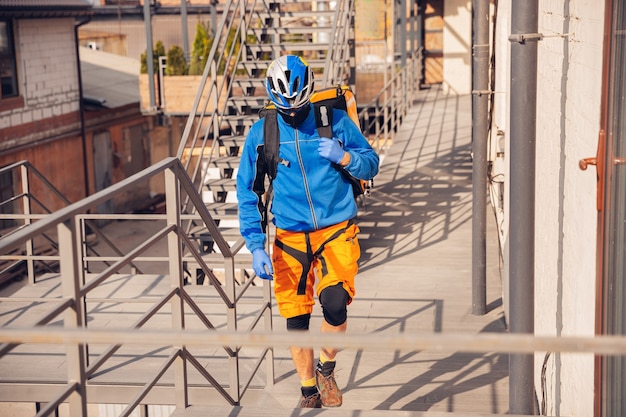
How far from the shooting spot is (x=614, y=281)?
3.40 m

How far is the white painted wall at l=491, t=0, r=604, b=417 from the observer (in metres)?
3.80

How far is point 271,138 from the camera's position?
17.1 ft

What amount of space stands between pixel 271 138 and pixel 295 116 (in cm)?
18

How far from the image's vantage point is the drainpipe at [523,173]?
423 cm

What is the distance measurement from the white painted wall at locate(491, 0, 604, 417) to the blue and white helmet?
1.34 m

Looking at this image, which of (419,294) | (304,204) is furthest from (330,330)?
(419,294)

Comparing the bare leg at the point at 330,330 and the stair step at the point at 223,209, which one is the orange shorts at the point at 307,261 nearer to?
the bare leg at the point at 330,330

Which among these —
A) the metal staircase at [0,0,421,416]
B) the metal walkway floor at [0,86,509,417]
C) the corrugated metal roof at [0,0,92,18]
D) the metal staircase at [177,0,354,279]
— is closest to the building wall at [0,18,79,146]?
the corrugated metal roof at [0,0,92,18]

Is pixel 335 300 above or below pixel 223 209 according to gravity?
above

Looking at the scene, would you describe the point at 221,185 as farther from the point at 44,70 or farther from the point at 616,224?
the point at 44,70

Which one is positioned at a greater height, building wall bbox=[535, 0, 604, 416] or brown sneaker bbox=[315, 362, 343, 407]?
building wall bbox=[535, 0, 604, 416]

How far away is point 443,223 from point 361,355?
4.83 metres

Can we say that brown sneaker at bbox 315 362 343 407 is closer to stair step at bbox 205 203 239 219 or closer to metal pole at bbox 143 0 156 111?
stair step at bbox 205 203 239 219

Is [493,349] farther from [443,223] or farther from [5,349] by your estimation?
[443,223]
